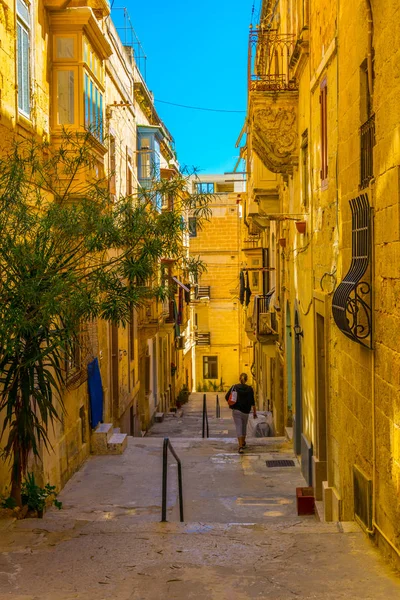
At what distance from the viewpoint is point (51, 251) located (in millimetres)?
7988

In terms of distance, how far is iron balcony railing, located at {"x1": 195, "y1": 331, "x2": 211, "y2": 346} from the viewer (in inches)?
1890

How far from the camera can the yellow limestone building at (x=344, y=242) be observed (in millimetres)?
6145

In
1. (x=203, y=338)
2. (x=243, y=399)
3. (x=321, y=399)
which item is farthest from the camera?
(x=203, y=338)

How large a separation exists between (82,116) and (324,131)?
4.83 m

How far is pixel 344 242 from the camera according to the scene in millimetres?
8539

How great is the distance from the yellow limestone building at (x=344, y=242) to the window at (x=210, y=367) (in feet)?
108

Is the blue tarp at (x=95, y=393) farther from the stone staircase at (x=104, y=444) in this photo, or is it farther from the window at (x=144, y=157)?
the window at (x=144, y=157)

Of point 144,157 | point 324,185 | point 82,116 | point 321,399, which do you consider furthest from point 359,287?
point 144,157

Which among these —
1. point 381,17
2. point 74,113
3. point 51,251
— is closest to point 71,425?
point 74,113

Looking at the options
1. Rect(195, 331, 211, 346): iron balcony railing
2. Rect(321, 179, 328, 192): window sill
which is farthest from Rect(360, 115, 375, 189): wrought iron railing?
Rect(195, 331, 211, 346): iron balcony railing

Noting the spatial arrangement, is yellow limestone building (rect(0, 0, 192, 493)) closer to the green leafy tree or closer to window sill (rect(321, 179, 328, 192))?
the green leafy tree

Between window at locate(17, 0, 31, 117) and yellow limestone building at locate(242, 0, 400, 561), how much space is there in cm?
418

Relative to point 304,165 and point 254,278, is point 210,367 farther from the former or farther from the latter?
point 304,165

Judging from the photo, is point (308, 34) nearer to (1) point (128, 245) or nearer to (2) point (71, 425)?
(1) point (128, 245)
